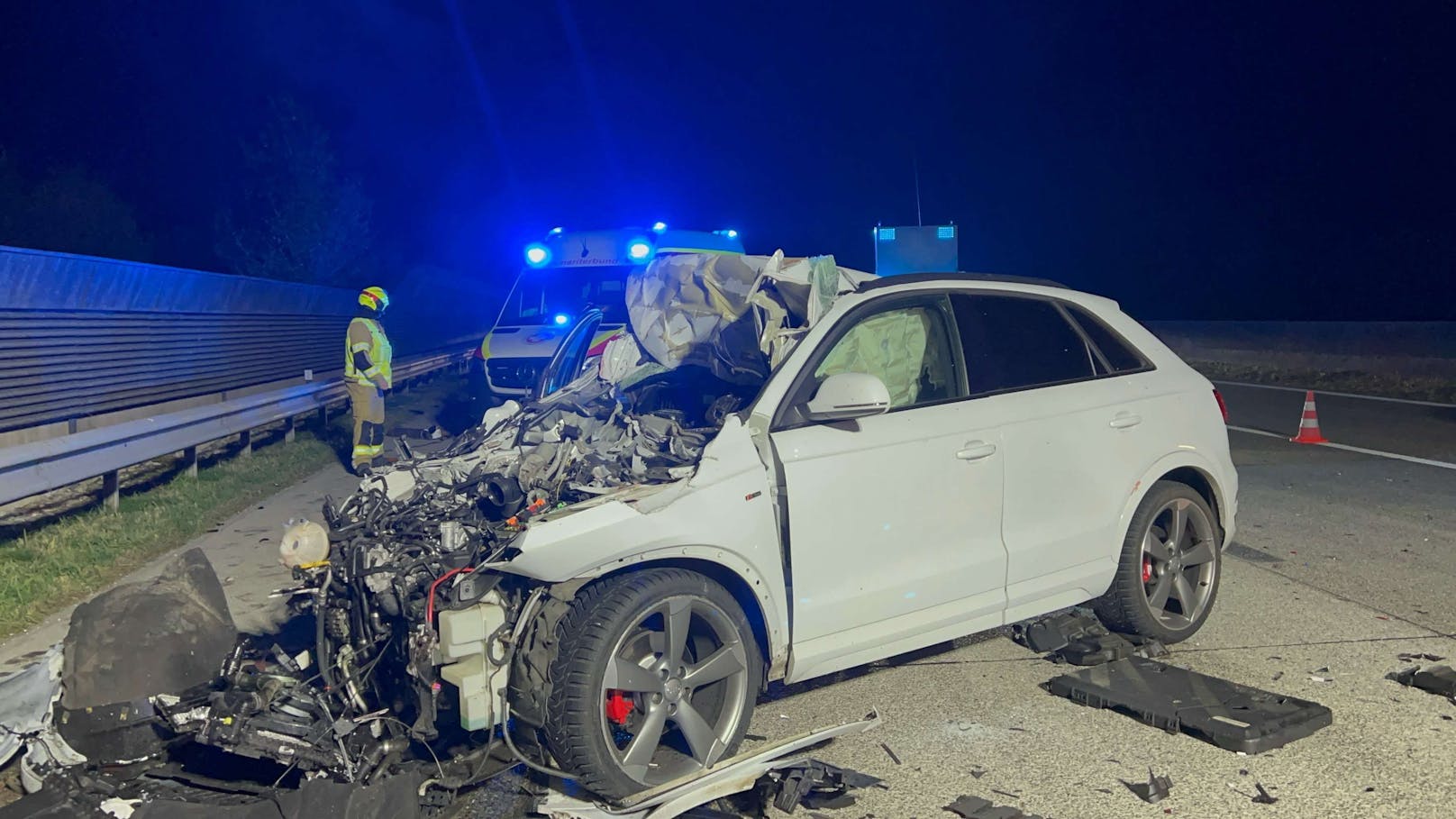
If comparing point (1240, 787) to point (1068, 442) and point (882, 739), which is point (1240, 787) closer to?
point (882, 739)

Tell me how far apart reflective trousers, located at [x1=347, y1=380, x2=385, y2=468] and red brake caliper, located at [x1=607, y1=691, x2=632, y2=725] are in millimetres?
8407

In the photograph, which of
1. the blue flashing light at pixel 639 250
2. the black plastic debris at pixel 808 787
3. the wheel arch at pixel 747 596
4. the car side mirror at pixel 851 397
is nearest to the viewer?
the black plastic debris at pixel 808 787

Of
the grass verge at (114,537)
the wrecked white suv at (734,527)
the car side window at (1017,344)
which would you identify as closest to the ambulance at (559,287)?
the grass verge at (114,537)

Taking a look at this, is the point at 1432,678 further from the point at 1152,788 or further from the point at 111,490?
the point at 111,490

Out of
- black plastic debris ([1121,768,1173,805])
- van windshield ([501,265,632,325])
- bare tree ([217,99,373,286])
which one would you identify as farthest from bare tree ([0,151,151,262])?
black plastic debris ([1121,768,1173,805])

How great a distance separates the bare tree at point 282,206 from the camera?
37875mm

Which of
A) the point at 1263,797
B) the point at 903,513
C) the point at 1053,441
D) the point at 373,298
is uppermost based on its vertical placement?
the point at 373,298

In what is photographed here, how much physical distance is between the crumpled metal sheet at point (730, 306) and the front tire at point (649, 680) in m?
1.23

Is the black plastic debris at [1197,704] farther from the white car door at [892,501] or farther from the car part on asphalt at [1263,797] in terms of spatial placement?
the white car door at [892,501]

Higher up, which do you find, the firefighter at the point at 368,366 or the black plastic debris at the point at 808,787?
the firefighter at the point at 368,366

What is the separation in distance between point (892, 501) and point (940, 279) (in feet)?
3.93

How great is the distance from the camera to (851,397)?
14.2 feet

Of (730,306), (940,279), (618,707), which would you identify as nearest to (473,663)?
(618,707)

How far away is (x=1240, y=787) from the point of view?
4070mm
